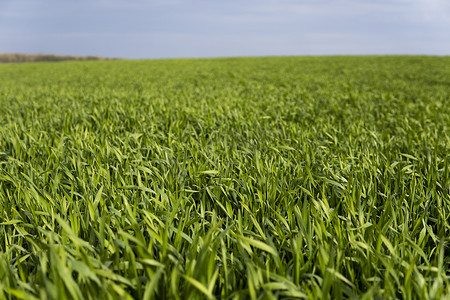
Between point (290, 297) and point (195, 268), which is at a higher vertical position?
point (195, 268)

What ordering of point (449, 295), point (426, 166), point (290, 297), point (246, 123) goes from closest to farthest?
point (449, 295) → point (290, 297) → point (426, 166) → point (246, 123)

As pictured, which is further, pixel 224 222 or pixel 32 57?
pixel 32 57

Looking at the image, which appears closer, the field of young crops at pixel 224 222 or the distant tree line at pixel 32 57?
the field of young crops at pixel 224 222

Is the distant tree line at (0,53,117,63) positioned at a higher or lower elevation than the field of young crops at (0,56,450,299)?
higher

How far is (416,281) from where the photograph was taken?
127cm

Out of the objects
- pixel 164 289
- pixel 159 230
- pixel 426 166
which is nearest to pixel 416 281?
pixel 164 289

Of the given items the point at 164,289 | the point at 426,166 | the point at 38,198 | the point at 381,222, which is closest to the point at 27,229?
the point at 38,198

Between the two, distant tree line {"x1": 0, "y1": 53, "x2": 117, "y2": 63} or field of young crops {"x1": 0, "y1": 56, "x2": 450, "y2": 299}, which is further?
distant tree line {"x1": 0, "y1": 53, "x2": 117, "y2": 63}

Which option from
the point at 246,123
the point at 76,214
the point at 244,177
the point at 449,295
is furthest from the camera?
the point at 246,123

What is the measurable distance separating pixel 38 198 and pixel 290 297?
1449mm

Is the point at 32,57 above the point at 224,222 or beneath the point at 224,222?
above

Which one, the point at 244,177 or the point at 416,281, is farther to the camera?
the point at 244,177

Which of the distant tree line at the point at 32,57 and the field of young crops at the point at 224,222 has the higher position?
the distant tree line at the point at 32,57

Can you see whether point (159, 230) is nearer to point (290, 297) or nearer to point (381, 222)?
point (290, 297)
